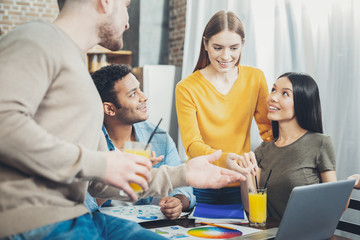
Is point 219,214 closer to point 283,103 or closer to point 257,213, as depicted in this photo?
point 257,213

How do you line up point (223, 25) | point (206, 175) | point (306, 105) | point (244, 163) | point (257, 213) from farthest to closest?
point (223, 25), point (306, 105), point (244, 163), point (257, 213), point (206, 175)

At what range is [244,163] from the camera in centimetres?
170

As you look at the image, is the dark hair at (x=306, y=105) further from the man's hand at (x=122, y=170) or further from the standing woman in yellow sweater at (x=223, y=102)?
the man's hand at (x=122, y=170)

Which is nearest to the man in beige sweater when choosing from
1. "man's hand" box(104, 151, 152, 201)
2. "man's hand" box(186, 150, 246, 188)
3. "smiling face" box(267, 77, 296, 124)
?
"man's hand" box(104, 151, 152, 201)

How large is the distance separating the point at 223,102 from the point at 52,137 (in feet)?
4.74

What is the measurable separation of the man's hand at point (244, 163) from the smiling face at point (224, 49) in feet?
1.97

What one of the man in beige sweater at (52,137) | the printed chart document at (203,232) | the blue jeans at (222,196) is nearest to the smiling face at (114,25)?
the man in beige sweater at (52,137)

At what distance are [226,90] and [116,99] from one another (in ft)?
2.03

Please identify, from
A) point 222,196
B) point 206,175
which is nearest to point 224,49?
point 222,196

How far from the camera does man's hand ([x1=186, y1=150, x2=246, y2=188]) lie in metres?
1.25

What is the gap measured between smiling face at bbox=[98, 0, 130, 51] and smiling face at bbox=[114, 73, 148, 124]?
0.98 metres

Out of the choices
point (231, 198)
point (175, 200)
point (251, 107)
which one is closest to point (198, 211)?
point (175, 200)

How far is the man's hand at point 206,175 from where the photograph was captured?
1.25 meters

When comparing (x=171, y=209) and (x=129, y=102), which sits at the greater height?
(x=129, y=102)
